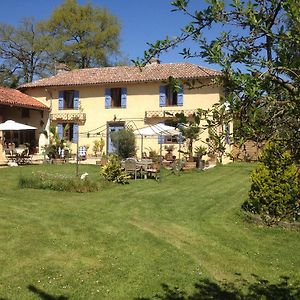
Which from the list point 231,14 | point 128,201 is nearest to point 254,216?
point 128,201

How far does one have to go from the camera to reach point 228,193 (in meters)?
12.6

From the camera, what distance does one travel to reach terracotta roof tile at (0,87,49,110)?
75.9 feet

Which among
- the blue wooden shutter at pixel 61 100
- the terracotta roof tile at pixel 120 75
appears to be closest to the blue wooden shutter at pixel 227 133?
the terracotta roof tile at pixel 120 75

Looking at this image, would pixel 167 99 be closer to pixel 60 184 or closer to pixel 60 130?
pixel 60 130

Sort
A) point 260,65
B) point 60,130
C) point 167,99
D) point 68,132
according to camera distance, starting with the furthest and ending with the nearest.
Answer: point 60,130 → point 68,132 → point 167,99 → point 260,65

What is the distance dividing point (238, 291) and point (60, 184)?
9.01 meters

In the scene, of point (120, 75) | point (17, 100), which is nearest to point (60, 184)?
point (17, 100)

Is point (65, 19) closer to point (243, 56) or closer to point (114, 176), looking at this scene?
point (114, 176)

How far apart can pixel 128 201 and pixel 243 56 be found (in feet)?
29.9

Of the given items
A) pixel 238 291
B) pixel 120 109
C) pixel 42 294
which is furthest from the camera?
pixel 120 109

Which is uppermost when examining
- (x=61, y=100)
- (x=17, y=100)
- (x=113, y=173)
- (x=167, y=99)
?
(x=61, y=100)

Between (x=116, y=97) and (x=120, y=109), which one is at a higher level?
(x=116, y=97)

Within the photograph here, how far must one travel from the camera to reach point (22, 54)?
4075 cm

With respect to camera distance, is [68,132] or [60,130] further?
[60,130]
